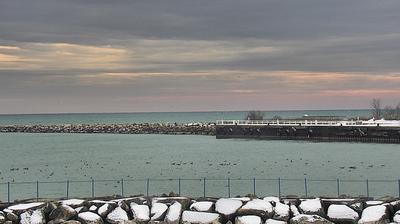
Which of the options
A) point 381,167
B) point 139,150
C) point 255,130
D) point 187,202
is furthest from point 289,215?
point 255,130

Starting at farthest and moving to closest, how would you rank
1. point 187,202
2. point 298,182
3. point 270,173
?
1. point 270,173
2. point 298,182
3. point 187,202

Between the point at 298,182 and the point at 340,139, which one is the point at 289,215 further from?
the point at 340,139

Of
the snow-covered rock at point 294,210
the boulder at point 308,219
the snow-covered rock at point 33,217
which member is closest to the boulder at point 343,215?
the boulder at point 308,219

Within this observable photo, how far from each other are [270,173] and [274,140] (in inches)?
1757

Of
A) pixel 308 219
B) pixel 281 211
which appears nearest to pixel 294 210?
pixel 281 211

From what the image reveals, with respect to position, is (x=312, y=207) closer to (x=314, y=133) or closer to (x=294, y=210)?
(x=294, y=210)

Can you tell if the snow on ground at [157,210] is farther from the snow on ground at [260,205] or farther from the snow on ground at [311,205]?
the snow on ground at [311,205]

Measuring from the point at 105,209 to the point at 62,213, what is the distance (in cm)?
170

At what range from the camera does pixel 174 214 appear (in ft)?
73.5

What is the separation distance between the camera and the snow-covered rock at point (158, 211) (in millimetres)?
22453

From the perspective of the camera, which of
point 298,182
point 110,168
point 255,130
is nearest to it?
point 298,182

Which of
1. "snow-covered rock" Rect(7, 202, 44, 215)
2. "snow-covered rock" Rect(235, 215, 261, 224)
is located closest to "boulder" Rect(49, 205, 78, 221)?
"snow-covered rock" Rect(7, 202, 44, 215)

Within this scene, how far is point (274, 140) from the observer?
9206 cm

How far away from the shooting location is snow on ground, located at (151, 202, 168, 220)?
2252 centimetres
